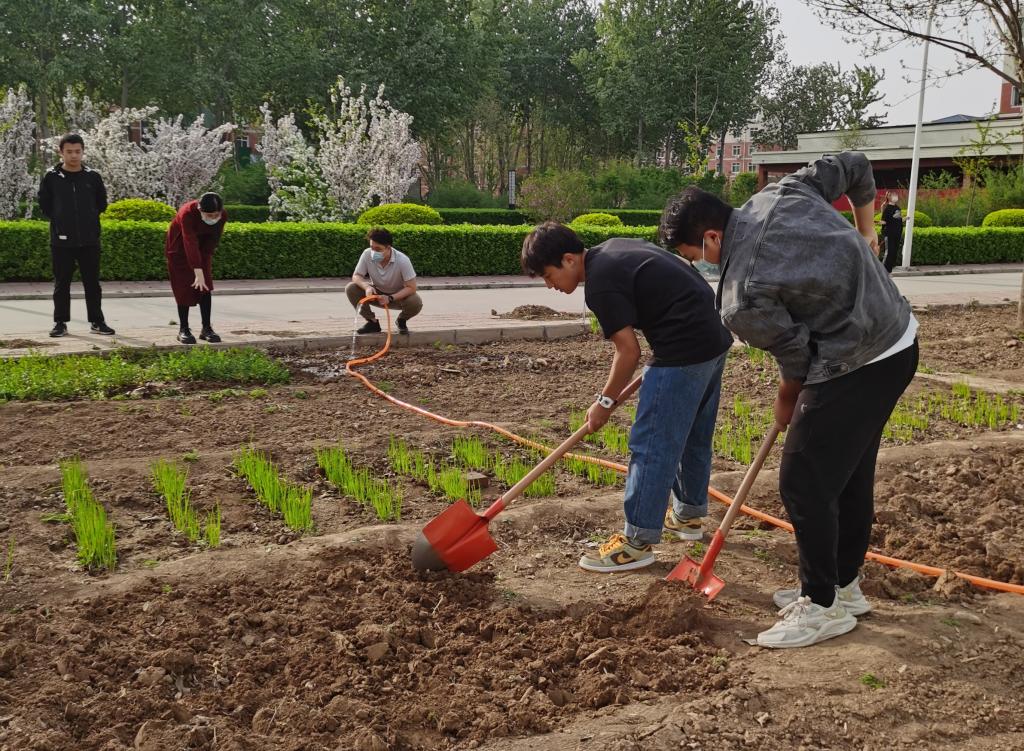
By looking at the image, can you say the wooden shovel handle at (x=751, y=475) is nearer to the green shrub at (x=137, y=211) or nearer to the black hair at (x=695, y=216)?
the black hair at (x=695, y=216)

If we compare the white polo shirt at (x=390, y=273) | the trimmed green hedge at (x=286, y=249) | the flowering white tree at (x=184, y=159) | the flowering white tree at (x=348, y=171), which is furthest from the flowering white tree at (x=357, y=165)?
the white polo shirt at (x=390, y=273)

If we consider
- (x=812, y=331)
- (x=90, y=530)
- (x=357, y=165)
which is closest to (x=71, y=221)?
(x=90, y=530)

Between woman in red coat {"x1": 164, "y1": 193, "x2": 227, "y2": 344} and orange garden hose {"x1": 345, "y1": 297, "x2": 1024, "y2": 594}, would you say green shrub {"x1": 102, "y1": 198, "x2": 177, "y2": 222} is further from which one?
orange garden hose {"x1": 345, "y1": 297, "x2": 1024, "y2": 594}

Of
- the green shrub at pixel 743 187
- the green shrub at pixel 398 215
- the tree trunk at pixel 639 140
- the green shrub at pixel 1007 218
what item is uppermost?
the tree trunk at pixel 639 140

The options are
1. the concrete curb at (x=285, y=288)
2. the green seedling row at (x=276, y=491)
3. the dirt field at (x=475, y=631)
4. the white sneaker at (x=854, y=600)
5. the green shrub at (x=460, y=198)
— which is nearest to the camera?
the dirt field at (x=475, y=631)

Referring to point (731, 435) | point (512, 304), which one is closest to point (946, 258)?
point (512, 304)

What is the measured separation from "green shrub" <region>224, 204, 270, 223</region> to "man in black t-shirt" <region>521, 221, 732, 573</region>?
2331 centimetres

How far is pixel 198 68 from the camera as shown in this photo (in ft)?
122

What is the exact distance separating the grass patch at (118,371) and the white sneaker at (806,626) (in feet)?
16.9

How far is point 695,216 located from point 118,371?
5.56m

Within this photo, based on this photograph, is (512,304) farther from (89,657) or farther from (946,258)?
(946,258)

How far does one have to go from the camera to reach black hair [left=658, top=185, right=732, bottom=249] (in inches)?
113

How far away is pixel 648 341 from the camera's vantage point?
3.67 metres

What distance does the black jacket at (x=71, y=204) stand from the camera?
8.77 m
